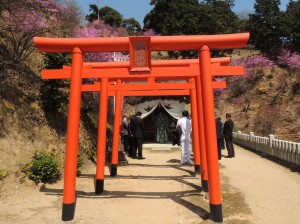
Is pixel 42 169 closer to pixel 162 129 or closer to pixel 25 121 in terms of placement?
pixel 25 121

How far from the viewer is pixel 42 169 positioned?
6.98 meters

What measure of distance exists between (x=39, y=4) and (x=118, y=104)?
14.2 feet

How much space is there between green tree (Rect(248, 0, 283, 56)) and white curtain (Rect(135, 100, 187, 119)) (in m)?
19.0

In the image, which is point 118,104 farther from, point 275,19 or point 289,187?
point 275,19

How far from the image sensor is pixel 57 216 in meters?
5.10

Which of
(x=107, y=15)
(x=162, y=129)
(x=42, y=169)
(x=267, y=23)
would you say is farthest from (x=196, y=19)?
(x=42, y=169)

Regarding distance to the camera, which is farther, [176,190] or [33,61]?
[33,61]

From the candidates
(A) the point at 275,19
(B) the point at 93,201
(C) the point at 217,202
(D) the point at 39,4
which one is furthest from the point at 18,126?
(A) the point at 275,19

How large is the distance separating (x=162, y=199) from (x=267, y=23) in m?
29.7

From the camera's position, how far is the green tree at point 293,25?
30.0 meters

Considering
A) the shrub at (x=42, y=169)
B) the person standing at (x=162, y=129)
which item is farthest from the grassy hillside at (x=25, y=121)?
the person standing at (x=162, y=129)

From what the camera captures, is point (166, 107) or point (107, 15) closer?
point (166, 107)

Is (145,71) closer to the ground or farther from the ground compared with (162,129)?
farther from the ground

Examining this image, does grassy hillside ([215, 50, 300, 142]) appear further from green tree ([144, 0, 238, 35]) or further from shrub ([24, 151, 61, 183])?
shrub ([24, 151, 61, 183])
